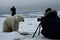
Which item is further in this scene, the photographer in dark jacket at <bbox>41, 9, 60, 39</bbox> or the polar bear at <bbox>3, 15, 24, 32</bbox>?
the polar bear at <bbox>3, 15, 24, 32</bbox>

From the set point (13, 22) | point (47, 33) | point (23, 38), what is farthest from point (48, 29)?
point (13, 22)

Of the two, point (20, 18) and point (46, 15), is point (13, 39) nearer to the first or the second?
point (46, 15)

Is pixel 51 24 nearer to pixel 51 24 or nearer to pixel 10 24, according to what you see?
pixel 51 24

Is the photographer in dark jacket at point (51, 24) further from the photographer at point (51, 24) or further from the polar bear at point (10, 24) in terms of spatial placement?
the polar bear at point (10, 24)

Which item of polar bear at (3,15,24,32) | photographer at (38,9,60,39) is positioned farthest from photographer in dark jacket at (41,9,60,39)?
polar bear at (3,15,24,32)

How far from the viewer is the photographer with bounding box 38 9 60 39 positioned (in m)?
5.18

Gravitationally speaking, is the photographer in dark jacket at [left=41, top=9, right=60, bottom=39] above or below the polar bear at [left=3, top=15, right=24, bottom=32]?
above

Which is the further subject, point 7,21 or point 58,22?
point 7,21

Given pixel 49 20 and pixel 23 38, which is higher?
pixel 49 20

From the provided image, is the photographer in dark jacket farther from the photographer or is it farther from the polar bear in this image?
the polar bear

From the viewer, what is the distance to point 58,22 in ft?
17.1

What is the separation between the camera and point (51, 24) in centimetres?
526

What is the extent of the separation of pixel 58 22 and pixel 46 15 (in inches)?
14.9

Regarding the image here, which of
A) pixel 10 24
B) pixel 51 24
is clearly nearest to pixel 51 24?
pixel 51 24
